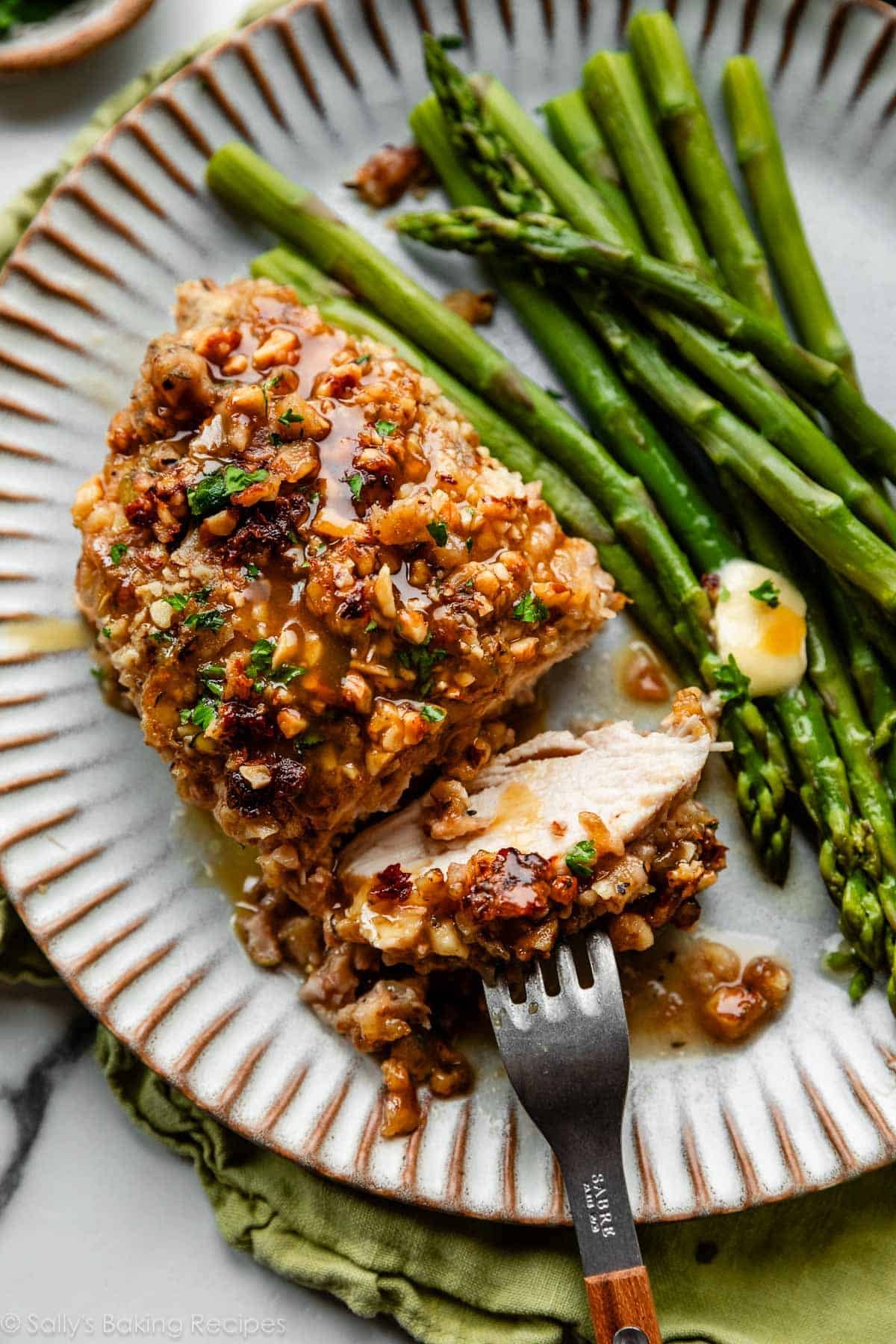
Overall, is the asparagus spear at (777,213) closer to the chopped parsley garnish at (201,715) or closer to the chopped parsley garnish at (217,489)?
the chopped parsley garnish at (217,489)

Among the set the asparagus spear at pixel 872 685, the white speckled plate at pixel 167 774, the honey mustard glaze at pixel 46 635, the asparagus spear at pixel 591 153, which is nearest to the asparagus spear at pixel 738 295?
the asparagus spear at pixel 872 685

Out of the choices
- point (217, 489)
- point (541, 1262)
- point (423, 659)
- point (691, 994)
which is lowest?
point (541, 1262)

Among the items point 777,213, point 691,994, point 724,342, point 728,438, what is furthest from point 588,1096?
point 777,213

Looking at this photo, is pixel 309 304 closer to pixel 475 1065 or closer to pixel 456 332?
pixel 456 332

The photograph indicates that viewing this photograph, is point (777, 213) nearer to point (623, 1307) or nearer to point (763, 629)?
point (763, 629)

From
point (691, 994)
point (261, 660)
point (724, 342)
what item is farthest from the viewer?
point (724, 342)

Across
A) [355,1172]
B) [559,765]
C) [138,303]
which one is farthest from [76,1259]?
Result: [138,303]

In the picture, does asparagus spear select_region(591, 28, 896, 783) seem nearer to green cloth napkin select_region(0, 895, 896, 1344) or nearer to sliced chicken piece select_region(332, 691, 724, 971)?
sliced chicken piece select_region(332, 691, 724, 971)
